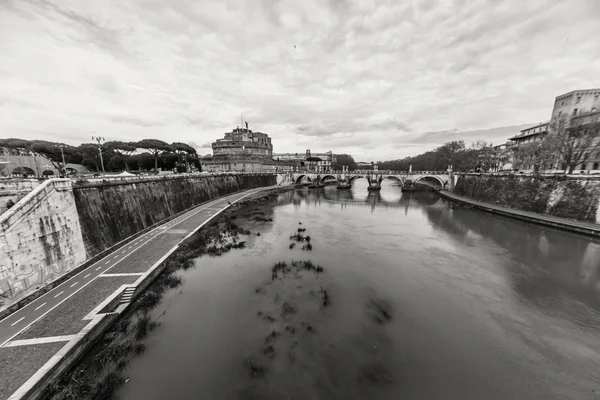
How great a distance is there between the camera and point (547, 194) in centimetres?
2950

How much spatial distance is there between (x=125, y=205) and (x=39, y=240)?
9.20 meters

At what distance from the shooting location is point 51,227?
12070mm

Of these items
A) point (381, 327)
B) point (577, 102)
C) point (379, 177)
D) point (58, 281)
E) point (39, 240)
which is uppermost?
point (577, 102)

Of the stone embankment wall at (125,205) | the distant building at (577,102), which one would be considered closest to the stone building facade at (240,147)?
the stone embankment wall at (125,205)

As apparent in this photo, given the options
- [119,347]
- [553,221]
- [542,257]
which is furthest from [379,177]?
[119,347]

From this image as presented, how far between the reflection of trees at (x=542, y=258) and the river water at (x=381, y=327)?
140 mm

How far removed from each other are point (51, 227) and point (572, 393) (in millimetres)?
24460

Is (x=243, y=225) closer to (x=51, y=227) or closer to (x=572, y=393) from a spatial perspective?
(x=51, y=227)

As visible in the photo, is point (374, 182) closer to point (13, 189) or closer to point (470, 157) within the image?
point (470, 157)

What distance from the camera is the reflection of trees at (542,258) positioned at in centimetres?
1359

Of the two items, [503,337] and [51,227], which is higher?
[51,227]

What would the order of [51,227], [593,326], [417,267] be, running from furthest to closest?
[417,267]
[51,227]
[593,326]

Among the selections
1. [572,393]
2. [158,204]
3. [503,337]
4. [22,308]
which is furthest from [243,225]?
[572,393]

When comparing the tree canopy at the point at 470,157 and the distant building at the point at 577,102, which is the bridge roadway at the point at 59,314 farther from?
the tree canopy at the point at 470,157
